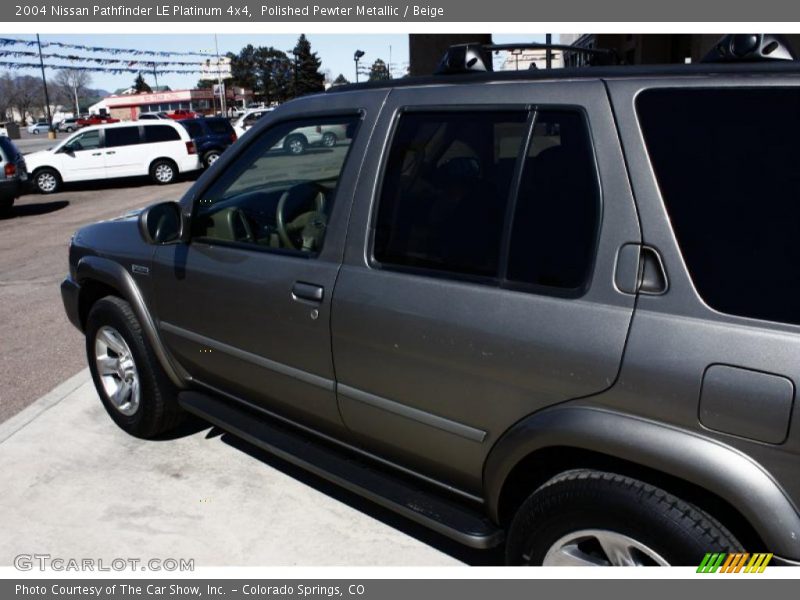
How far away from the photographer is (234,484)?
3.74m

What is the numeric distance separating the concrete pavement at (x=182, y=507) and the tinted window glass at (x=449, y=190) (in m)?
1.31

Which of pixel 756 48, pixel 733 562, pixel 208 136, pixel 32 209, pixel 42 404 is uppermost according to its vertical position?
pixel 756 48

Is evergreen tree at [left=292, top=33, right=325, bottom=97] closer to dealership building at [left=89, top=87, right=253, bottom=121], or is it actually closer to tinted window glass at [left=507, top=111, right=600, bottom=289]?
dealership building at [left=89, top=87, right=253, bottom=121]

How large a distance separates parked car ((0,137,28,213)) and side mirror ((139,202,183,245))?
1323 cm

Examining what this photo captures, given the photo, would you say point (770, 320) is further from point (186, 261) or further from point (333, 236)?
point (186, 261)

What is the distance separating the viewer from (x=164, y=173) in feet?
67.2

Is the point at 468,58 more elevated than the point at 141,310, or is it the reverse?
the point at 468,58

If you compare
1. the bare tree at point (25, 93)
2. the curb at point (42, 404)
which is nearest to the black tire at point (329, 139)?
the curb at point (42, 404)

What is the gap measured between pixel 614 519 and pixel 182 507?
2.22 metres

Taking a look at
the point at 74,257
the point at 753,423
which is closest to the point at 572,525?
the point at 753,423

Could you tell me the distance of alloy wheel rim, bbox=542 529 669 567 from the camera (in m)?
2.08

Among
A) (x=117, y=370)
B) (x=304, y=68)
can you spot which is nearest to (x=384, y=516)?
(x=117, y=370)

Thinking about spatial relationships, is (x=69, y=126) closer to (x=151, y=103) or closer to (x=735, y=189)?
(x=151, y=103)

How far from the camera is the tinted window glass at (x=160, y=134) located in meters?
20.1
